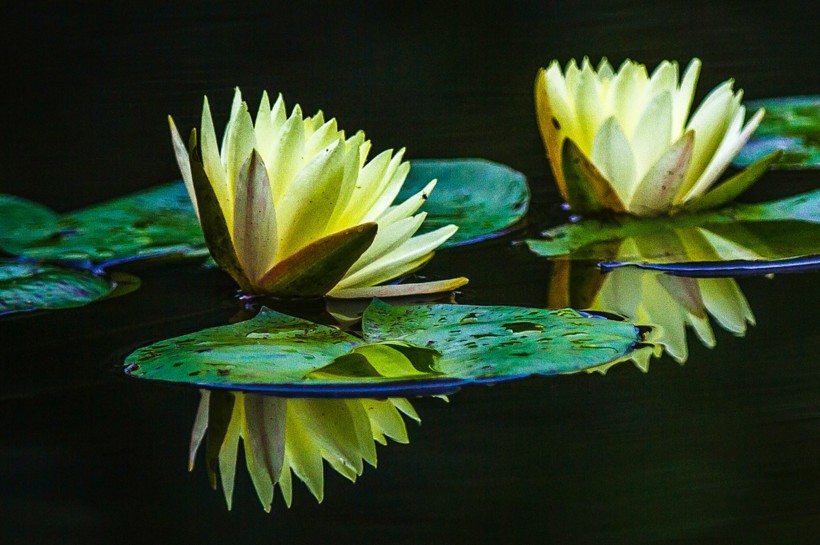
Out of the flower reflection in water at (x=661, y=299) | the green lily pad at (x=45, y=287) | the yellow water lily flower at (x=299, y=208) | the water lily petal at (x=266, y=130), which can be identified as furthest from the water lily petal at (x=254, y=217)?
the flower reflection in water at (x=661, y=299)

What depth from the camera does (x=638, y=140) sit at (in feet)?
5.53

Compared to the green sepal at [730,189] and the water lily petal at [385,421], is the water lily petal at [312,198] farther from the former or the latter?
the green sepal at [730,189]

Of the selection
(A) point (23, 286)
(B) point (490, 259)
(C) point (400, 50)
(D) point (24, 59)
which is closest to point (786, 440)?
→ (B) point (490, 259)

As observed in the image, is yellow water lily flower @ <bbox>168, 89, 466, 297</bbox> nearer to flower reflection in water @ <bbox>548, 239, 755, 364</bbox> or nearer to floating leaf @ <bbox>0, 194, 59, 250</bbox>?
flower reflection in water @ <bbox>548, 239, 755, 364</bbox>

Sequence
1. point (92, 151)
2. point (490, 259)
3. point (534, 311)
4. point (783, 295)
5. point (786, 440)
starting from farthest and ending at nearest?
point (92, 151)
point (490, 259)
point (783, 295)
point (534, 311)
point (786, 440)

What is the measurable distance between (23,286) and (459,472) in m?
0.81

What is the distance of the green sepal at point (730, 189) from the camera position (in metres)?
1.71

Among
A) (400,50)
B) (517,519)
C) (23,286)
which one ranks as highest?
(400,50)

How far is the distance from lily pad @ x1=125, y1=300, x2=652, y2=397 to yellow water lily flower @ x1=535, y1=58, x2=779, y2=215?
49 cm

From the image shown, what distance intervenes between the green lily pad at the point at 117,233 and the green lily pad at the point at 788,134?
111 cm

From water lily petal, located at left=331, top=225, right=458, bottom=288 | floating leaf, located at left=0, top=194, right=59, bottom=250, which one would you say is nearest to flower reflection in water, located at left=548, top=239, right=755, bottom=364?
water lily petal, located at left=331, top=225, right=458, bottom=288

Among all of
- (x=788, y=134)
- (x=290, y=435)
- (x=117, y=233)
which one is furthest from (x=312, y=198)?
(x=788, y=134)

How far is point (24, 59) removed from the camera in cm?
358

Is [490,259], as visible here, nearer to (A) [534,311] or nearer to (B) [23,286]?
(A) [534,311]
